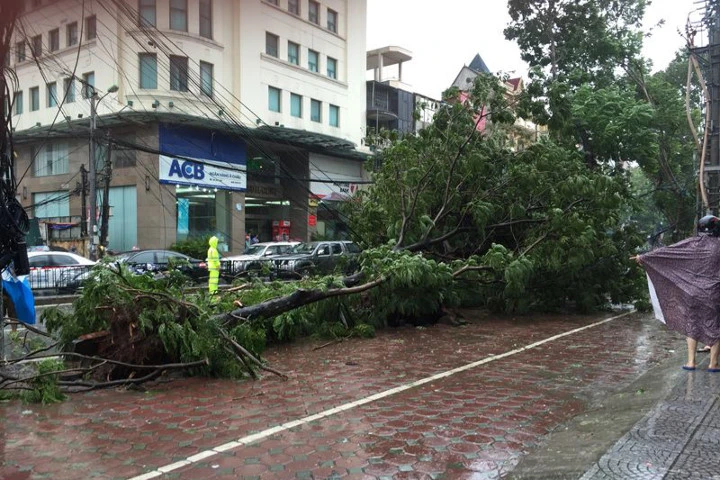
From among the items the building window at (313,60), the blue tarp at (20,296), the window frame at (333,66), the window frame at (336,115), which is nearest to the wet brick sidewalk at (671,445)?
the blue tarp at (20,296)

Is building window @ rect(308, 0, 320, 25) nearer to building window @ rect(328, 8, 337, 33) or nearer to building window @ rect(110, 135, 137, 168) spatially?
building window @ rect(328, 8, 337, 33)

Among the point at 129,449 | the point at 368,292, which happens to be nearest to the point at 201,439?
the point at 129,449

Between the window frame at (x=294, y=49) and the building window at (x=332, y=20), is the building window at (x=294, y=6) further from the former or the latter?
the building window at (x=332, y=20)

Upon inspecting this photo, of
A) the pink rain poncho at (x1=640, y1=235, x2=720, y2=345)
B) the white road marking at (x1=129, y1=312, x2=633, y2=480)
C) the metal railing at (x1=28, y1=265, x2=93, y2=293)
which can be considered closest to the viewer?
the white road marking at (x1=129, y1=312, x2=633, y2=480)

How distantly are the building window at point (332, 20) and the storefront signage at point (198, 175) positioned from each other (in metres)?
10.5

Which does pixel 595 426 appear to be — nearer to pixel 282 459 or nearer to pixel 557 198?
pixel 282 459

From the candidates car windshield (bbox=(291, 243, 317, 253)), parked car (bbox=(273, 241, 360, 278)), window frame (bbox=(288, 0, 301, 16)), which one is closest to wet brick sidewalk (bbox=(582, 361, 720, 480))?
parked car (bbox=(273, 241, 360, 278))

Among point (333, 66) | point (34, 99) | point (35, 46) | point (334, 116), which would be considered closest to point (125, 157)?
point (34, 99)

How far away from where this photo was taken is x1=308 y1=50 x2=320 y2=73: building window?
3312cm

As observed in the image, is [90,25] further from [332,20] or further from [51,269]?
[332,20]

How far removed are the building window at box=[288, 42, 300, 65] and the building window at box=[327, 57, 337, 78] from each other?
112 inches

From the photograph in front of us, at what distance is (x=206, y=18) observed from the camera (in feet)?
89.3

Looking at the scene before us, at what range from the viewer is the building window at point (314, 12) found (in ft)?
107

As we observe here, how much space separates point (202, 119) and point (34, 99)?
1003 centimetres
